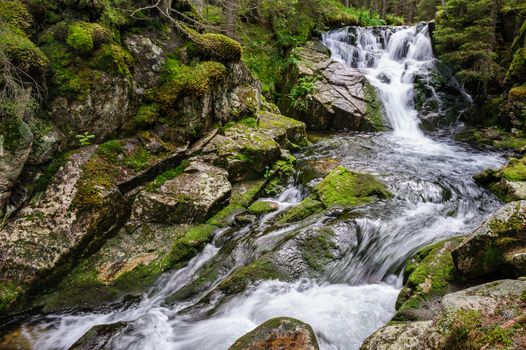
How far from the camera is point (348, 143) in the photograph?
1103cm

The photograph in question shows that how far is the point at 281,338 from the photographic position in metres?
3.31

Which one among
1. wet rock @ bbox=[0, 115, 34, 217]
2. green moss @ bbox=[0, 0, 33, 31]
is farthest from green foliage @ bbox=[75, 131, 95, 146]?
green moss @ bbox=[0, 0, 33, 31]

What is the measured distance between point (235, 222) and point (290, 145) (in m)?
4.02

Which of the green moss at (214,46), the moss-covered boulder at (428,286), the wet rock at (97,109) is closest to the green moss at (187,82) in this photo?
the green moss at (214,46)

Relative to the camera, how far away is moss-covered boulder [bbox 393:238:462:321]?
362cm

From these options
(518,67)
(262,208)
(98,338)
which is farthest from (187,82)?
(518,67)

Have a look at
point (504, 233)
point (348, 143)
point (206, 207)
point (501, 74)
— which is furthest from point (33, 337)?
point (501, 74)

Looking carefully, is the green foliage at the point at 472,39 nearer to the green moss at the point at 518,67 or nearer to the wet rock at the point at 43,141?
the green moss at the point at 518,67

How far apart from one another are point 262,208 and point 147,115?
118 inches

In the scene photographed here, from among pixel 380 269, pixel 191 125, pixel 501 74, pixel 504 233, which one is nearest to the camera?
pixel 504 233

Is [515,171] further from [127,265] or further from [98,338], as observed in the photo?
[98,338]

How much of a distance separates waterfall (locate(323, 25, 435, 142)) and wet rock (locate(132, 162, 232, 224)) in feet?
29.3

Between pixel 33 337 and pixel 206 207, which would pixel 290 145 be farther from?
pixel 33 337

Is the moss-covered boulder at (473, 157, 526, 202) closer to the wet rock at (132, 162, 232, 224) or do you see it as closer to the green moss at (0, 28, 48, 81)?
the wet rock at (132, 162, 232, 224)
